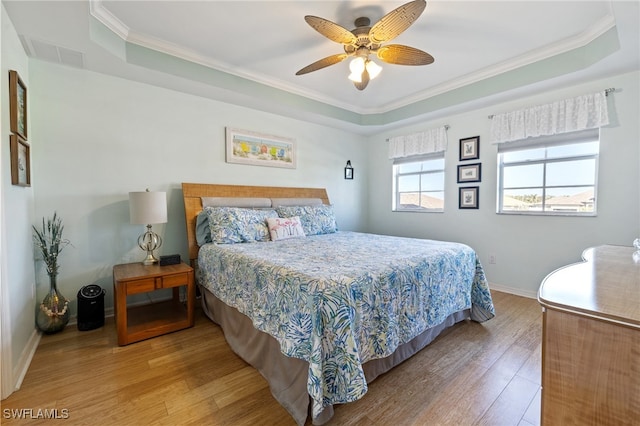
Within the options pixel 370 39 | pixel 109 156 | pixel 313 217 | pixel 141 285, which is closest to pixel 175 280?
pixel 141 285

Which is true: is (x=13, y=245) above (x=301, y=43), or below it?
below

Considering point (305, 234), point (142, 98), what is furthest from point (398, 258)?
point (142, 98)

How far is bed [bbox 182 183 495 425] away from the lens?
1.37 m

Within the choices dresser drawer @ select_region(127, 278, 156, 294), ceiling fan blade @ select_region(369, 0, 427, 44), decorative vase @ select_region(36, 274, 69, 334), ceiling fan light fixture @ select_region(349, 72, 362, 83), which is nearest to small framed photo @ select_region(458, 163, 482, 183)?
ceiling fan light fixture @ select_region(349, 72, 362, 83)

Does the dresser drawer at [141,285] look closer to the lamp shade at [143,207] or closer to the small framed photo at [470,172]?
the lamp shade at [143,207]

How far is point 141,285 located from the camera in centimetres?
223

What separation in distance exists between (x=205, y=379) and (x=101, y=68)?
2.86 meters

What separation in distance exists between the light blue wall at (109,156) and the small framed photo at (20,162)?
29cm

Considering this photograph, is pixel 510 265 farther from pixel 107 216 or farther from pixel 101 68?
pixel 101 68

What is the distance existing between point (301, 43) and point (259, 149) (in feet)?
4.97

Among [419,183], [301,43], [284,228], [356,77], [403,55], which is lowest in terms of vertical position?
[284,228]

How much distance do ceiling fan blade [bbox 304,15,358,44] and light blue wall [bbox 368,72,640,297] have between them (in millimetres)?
2403

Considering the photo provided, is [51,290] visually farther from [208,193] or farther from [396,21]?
[396,21]

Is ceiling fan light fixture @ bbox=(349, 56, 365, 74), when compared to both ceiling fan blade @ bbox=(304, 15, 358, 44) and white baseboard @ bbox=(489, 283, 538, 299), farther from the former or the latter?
white baseboard @ bbox=(489, 283, 538, 299)
